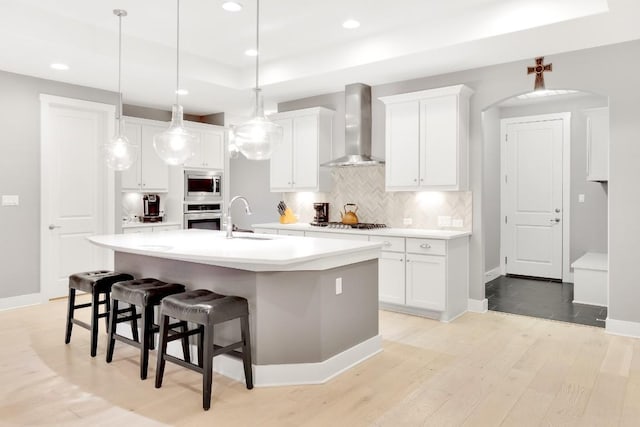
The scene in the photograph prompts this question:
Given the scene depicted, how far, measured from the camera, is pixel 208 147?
24.3ft

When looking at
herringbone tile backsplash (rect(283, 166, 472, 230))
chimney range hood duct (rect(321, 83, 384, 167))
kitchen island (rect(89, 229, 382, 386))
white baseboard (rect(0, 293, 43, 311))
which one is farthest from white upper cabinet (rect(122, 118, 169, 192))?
kitchen island (rect(89, 229, 382, 386))

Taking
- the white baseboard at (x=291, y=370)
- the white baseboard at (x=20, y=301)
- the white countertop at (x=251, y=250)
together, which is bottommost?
the white baseboard at (x=291, y=370)

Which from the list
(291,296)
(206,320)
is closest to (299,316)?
(291,296)

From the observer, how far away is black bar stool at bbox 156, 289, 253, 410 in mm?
2684

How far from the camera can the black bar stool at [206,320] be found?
268 centimetres

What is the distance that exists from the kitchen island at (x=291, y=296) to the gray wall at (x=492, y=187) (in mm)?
3987

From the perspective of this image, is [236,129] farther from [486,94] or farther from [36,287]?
[36,287]

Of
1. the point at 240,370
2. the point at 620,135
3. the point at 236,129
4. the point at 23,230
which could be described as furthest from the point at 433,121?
the point at 23,230

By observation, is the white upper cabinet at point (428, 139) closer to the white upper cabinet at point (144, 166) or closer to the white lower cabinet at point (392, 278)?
the white lower cabinet at point (392, 278)

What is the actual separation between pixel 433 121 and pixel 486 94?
62 cm

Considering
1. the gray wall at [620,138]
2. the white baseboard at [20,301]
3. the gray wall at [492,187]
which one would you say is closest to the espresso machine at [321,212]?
the gray wall at [492,187]

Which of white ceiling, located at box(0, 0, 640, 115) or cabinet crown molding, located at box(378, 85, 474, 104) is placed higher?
white ceiling, located at box(0, 0, 640, 115)

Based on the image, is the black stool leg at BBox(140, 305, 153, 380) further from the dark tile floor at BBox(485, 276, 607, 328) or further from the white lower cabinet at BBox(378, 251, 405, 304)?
the dark tile floor at BBox(485, 276, 607, 328)

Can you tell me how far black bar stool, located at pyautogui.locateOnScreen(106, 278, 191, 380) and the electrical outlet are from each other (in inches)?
120
